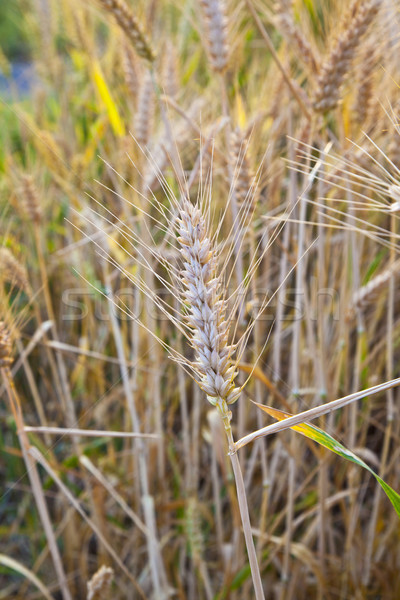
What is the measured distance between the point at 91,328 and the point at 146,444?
14.5 inches

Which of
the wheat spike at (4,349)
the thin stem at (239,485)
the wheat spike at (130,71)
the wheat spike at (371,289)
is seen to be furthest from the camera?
the wheat spike at (130,71)

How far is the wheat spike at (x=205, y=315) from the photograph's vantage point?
1.56ft

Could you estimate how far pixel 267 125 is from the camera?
1371 mm

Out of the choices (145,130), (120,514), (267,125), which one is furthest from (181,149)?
(120,514)

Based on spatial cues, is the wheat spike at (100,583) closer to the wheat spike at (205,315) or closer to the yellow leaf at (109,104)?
the wheat spike at (205,315)

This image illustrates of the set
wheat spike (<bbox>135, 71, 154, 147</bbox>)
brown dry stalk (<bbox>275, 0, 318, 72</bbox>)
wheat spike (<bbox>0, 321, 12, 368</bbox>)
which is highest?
brown dry stalk (<bbox>275, 0, 318, 72</bbox>)

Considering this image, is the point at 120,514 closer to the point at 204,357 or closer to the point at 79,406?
the point at 79,406

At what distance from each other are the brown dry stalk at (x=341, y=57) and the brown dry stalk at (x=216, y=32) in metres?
0.22

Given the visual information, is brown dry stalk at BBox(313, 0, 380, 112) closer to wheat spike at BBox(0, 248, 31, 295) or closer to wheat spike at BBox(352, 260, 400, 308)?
wheat spike at BBox(352, 260, 400, 308)

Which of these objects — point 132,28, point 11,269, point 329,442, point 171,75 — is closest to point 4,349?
point 11,269

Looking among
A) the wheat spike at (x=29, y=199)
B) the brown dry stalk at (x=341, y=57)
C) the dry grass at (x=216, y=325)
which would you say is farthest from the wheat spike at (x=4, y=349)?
the brown dry stalk at (x=341, y=57)

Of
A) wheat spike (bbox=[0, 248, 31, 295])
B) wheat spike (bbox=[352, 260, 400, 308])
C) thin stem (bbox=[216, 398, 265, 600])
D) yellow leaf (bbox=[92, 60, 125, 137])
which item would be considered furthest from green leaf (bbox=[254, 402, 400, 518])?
yellow leaf (bbox=[92, 60, 125, 137])

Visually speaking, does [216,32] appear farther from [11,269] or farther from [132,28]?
[11,269]

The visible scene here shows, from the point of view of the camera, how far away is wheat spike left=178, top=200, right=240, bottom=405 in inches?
18.7
